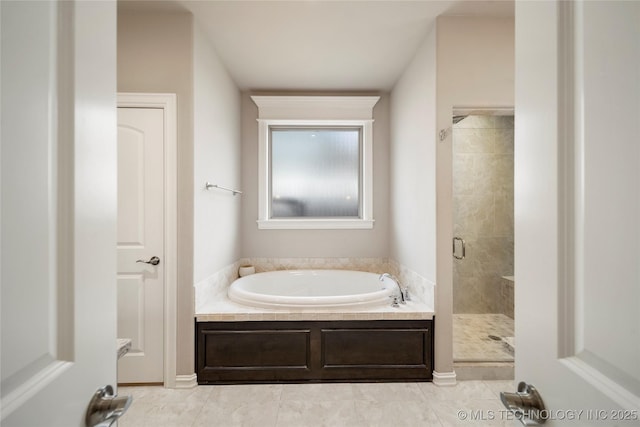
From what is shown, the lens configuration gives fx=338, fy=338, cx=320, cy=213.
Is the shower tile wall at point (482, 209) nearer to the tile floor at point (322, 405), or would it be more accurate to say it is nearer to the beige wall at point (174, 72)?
the tile floor at point (322, 405)

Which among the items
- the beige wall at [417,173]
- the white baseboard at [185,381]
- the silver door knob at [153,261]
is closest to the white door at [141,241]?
the silver door knob at [153,261]

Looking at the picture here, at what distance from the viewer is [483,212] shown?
13.1 feet

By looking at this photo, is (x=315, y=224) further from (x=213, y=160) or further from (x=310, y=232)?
(x=213, y=160)

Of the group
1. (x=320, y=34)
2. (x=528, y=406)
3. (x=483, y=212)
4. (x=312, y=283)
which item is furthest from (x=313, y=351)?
(x=483, y=212)

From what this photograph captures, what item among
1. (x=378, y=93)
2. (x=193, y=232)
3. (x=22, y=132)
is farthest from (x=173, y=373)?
(x=378, y=93)

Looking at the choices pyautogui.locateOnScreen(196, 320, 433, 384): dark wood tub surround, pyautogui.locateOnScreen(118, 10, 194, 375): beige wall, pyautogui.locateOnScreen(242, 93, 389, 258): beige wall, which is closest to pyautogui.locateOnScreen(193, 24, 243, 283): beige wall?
pyautogui.locateOnScreen(118, 10, 194, 375): beige wall

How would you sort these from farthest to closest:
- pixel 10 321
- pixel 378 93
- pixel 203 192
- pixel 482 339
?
pixel 378 93 < pixel 482 339 < pixel 203 192 < pixel 10 321

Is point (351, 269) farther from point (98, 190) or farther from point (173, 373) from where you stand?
point (98, 190)

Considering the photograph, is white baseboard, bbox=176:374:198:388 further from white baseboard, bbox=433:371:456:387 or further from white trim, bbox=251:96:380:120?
white trim, bbox=251:96:380:120

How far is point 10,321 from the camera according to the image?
0.39m

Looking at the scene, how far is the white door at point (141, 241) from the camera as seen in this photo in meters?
2.46

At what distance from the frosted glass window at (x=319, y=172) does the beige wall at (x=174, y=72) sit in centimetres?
171

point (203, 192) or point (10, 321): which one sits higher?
point (203, 192)

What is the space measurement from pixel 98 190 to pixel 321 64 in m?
2.97
